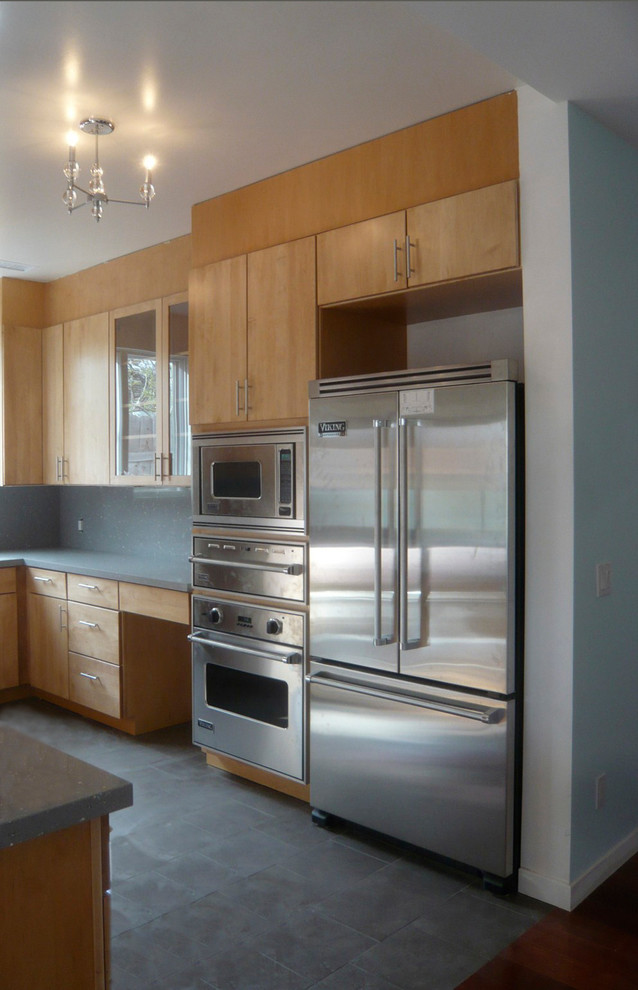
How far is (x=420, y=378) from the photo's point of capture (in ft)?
9.00

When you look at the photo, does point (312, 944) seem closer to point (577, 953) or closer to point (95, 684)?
point (577, 953)

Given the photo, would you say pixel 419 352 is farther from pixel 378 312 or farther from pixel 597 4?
pixel 597 4

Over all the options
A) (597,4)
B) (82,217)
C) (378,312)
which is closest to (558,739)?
(378,312)

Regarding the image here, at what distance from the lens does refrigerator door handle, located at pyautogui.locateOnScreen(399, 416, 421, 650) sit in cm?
278

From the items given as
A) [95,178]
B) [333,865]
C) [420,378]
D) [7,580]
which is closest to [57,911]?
[333,865]

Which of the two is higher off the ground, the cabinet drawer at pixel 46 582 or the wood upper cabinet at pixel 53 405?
the wood upper cabinet at pixel 53 405

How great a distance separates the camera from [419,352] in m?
3.45

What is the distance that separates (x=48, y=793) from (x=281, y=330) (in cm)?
228

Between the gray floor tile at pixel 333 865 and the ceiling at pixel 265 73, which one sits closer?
the ceiling at pixel 265 73

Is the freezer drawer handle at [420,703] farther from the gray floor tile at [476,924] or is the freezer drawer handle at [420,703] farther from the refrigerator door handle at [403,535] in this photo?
the gray floor tile at [476,924]

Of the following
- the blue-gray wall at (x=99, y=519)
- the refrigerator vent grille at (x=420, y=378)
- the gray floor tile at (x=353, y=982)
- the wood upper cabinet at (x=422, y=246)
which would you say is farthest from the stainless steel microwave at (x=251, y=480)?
the gray floor tile at (x=353, y=982)

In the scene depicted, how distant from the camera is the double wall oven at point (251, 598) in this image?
3.24m

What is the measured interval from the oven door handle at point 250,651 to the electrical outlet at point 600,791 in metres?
1.17

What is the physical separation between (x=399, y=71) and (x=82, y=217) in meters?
1.93
